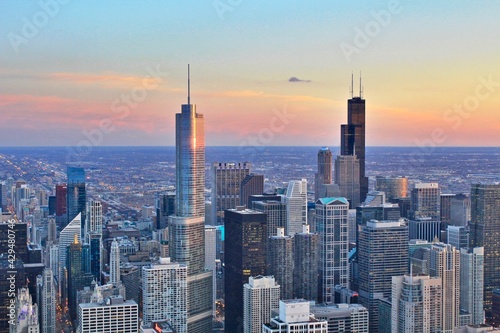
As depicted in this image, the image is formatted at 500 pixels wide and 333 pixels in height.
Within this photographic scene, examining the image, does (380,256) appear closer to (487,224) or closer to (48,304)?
(487,224)

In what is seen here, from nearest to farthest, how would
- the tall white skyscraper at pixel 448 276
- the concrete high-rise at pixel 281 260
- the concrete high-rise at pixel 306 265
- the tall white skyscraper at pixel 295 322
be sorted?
the tall white skyscraper at pixel 295 322, the tall white skyscraper at pixel 448 276, the concrete high-rise at pixel 281 260, the concrete high-rise at pixel 306 265

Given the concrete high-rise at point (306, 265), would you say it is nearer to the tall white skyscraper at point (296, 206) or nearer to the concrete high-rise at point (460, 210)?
the tall white skyscraper at point (296, 206)

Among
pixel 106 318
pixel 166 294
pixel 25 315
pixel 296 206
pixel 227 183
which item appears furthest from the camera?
pixel 227 183

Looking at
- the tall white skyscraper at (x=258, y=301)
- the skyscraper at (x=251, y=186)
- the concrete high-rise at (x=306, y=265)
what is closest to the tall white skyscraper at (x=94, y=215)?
the skyscraper at (x=251, y=186)

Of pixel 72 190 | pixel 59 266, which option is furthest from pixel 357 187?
pixel 59 266

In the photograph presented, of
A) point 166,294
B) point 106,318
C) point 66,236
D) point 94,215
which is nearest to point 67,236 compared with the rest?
point 66,236
